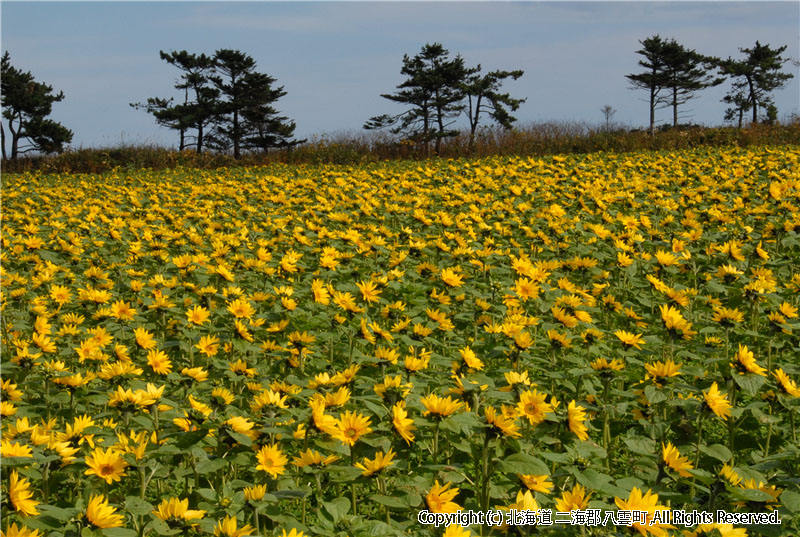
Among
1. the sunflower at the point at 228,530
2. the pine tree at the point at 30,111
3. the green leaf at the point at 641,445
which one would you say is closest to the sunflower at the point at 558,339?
the green leaf at the point at 641,445

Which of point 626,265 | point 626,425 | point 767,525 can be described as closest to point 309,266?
point 626,265

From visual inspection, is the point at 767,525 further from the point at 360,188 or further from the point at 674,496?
the point at 360,188

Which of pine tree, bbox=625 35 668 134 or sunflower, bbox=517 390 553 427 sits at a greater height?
pine tree, bbox=625 35 668 134

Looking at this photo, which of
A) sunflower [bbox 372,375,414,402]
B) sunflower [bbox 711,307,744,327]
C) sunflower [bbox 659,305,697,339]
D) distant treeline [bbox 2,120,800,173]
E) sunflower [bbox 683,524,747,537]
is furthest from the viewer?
distant treeline [bbox 2,120,800,173]

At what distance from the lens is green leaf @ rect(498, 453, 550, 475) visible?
Answer: 76.0 inches

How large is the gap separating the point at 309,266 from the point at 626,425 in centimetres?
314

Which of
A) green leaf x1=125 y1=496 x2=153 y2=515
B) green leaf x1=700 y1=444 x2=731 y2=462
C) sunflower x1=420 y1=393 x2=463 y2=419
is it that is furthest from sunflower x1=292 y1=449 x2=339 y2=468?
green leaf x1=700 y1=444 x2=731 y2=462

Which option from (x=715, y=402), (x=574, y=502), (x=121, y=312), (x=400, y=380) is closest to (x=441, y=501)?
(x=574, y=502)

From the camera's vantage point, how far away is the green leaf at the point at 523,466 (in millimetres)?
1931

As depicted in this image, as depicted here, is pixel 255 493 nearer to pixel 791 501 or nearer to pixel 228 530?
pixel 228 530

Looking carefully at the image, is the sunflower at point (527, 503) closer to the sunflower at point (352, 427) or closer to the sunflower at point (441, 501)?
the sunflower at point (441, 501)

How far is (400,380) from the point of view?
8.61 ft

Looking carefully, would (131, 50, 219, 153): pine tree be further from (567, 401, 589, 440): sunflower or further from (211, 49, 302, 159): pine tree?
(567, 401, 589, 440): sunflower

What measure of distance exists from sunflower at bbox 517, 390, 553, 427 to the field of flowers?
0.01 metres
